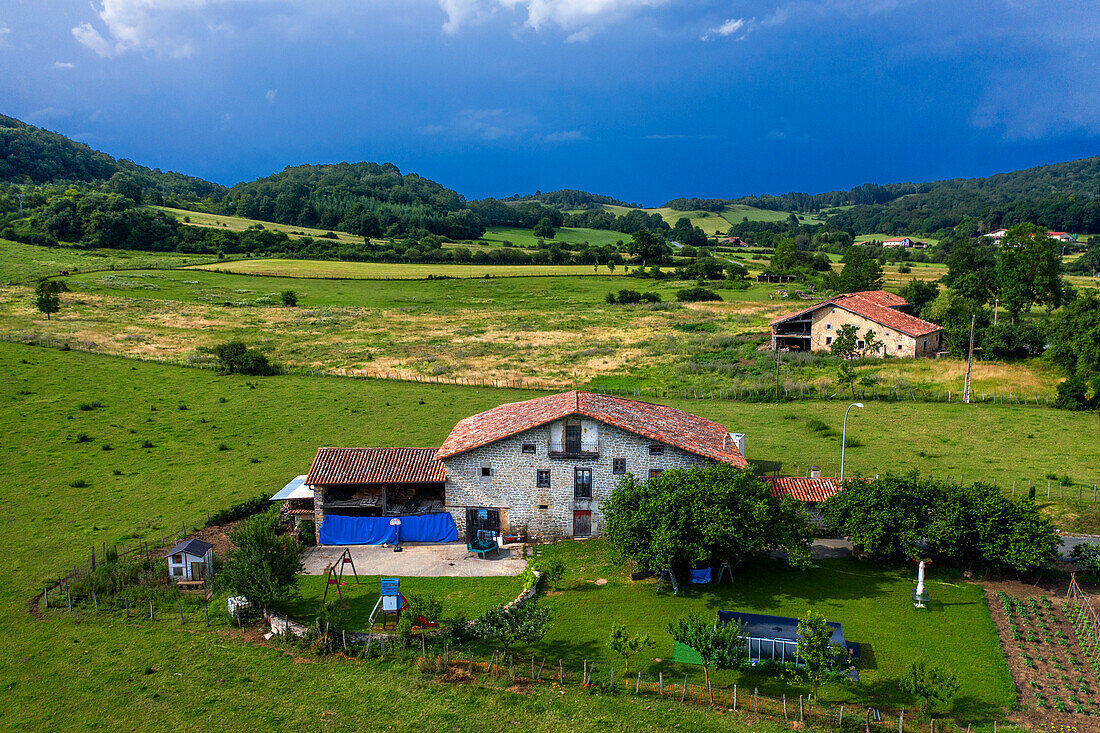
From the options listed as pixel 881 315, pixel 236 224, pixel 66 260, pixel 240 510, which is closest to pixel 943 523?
pixel 240 510

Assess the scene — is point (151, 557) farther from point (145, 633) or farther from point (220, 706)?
point (220, 706)

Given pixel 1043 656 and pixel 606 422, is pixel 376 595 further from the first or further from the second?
pixel 1043 656

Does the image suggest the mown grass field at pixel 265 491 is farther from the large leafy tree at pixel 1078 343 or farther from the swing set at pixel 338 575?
the large leafy tree at pixel 1078 343

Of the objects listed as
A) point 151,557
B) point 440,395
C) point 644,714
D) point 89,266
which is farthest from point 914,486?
point 89,266

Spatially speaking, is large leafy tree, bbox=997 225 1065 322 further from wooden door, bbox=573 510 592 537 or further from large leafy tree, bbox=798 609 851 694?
large leafy tree, bbox=798 609 851 694

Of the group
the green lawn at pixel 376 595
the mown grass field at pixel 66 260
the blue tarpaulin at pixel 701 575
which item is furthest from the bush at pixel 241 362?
the mown grass field at pixel 66 260
